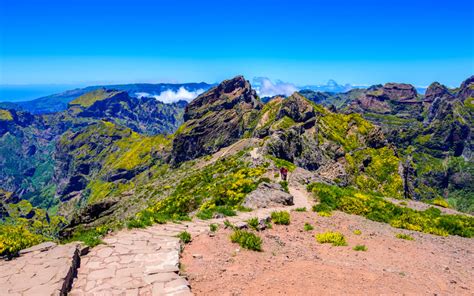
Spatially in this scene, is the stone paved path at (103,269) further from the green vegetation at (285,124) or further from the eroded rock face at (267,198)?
the green vegetation at (285,124)

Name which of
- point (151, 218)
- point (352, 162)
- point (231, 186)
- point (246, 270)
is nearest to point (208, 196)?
point (231, 186)

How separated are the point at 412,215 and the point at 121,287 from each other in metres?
22.2

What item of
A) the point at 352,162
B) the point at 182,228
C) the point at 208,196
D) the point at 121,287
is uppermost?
the point at 121,287

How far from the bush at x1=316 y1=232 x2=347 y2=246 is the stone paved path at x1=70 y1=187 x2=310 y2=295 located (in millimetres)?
6681

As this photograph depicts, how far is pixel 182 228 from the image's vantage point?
1888 centimetres

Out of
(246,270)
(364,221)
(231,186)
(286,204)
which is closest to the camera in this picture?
(246,270)

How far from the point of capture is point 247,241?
16031 millimetres

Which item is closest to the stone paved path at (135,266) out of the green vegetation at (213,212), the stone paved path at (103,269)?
the stone paved path at (103,269)

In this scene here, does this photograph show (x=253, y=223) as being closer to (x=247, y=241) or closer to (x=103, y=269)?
(x=247, y=241)

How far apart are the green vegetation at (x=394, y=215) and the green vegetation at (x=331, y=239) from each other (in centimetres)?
670

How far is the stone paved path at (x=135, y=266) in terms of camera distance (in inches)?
438

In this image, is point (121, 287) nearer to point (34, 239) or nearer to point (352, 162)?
point (34, 239)

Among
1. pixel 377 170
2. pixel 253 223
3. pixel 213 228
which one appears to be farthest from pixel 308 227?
pixel 377 170

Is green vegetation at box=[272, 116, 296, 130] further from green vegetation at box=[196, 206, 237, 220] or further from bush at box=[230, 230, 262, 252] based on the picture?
bush at box=[230, 230, 262, 252]
